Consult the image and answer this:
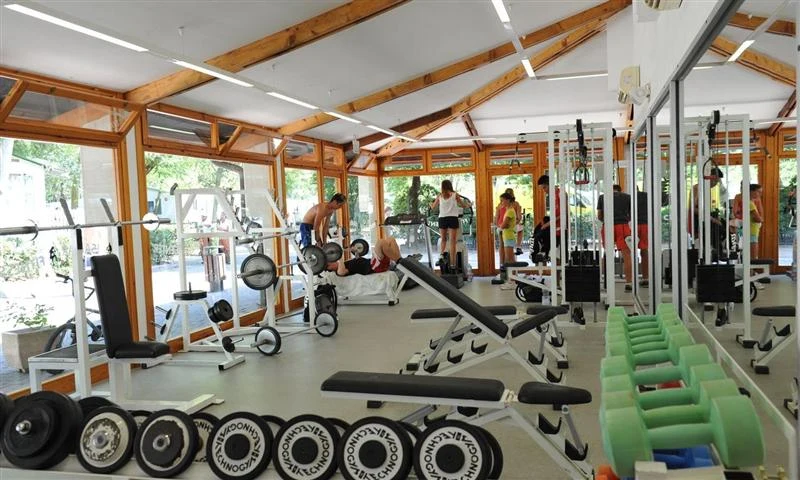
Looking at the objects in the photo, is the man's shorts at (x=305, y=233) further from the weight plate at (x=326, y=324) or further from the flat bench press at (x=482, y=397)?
the flat bench press at (x=482, y=397)

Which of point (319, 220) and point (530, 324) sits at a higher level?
point (319, 220)

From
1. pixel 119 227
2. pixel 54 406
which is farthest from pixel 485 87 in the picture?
pixel 54 406

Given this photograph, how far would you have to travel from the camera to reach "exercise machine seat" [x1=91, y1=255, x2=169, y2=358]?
144 inches

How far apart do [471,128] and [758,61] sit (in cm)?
790

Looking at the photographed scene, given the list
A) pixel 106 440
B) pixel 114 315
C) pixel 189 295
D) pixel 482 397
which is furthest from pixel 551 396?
pixel 189 295

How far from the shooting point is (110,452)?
284cm

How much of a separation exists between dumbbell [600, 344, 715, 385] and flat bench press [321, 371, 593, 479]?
15.7 inches

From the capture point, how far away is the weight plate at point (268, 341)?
5602 mm

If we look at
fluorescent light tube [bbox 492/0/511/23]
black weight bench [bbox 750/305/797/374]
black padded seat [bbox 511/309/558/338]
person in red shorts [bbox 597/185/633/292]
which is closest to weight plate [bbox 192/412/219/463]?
black padded seat [bbox 511/309/558/338]

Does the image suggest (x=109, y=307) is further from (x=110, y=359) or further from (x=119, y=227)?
(x=119, y=227)

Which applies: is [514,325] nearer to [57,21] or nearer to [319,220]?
[57,21]

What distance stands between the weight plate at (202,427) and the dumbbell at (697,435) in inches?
74.8

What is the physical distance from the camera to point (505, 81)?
8.65m

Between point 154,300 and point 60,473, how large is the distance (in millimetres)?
3176
